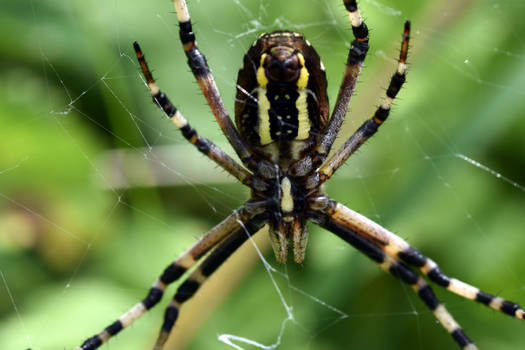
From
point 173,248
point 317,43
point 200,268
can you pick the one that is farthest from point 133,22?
point 200,268

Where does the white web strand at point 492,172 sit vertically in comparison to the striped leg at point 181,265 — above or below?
below

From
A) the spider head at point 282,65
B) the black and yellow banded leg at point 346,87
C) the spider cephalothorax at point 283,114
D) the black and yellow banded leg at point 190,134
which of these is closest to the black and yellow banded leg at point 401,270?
the spider cephalothorax at point 283,114

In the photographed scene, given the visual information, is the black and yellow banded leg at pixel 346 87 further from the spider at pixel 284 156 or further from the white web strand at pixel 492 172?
the white web strand at pixel 492 172

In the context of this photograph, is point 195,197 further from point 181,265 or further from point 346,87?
point 346,87

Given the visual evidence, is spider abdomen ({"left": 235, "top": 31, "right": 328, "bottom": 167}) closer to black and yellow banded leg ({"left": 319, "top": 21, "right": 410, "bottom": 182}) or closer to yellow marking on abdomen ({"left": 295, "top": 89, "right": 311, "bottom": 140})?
yellow marking on abdomen ({"left": 295, "top": 89, "right": 311, "bottom": 140})

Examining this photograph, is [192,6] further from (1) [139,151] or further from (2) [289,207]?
(2) [289,207]

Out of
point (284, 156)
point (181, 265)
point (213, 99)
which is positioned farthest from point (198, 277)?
point (213, 99)
